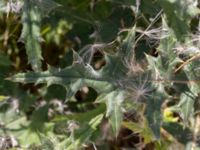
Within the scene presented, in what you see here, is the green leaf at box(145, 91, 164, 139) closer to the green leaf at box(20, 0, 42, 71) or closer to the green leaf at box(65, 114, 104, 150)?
the green leaf at box(65, 114, 104, 150)

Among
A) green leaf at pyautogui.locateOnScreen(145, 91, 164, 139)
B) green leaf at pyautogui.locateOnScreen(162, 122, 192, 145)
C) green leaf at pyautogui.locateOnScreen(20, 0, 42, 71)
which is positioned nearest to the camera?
green leaf at pyautogui.locateOnScreen(145, 91, 164, 139)

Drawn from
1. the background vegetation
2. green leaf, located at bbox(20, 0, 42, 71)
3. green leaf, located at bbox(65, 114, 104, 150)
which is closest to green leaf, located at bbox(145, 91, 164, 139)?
the background vegetation

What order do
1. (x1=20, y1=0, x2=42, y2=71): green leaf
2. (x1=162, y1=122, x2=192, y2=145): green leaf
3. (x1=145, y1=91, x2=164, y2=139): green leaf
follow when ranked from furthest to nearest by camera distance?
1. (x1=162, y1=122, x2=192, y2=145): green leaf
2. (x1=20, y1=0, x2=42, y2=71): green leaf
3. (x1=145, y1=91, x2=164, y2=139): green leaf

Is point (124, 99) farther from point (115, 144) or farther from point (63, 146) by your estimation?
point (115, 144)

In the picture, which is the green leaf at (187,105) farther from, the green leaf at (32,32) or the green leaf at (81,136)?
the green leaf at (32,32)

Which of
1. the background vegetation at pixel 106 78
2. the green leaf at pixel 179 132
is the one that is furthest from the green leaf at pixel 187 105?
the green leaf at pixel 179 132

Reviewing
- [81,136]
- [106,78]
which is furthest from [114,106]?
[81,136]

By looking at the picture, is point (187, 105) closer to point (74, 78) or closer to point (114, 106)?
point (114, 106)

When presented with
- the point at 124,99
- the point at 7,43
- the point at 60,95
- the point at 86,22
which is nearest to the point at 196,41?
the point at 124,99

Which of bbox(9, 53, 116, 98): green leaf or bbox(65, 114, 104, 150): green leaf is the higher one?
bbox(9, 53, 116, 98): green leaf
